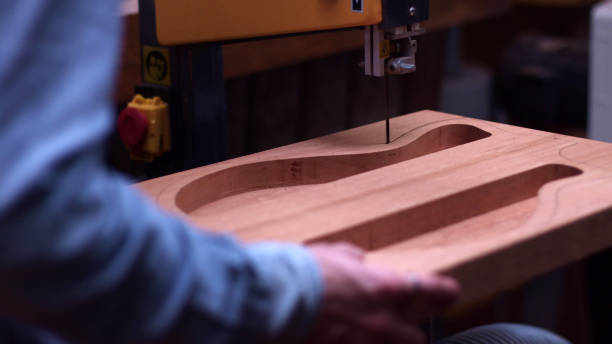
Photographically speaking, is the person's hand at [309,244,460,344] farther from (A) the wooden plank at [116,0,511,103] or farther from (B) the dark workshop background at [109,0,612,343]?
(A) the wooden plank at [116,0,511,103]

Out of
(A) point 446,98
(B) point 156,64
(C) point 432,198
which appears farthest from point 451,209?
(A) point 446,98

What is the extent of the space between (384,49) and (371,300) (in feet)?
1.86

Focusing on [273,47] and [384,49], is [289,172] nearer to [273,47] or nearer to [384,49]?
[384,49]

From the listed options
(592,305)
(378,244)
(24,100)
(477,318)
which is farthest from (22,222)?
(477,318)

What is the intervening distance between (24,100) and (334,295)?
10.7 inches

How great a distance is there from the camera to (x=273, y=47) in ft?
6.31

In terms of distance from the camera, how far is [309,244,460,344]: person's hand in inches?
23.1

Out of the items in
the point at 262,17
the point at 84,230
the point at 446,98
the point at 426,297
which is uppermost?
the point at 262,17

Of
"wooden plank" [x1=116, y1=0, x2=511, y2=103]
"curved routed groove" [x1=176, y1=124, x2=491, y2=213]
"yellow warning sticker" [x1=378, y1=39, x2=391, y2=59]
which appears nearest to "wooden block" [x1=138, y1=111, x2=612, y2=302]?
"curved routed groove" [x1=176, y1=124, x2=491, y2=213]

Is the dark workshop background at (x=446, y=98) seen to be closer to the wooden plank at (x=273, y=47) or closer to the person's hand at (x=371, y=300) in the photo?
the wooden plank at (x=273, y=47)

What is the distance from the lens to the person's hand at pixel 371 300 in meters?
0.59

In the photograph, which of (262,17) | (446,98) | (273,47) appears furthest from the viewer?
(446,98)

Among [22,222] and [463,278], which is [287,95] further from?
[22,222]

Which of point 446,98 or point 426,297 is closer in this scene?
point 426,297
